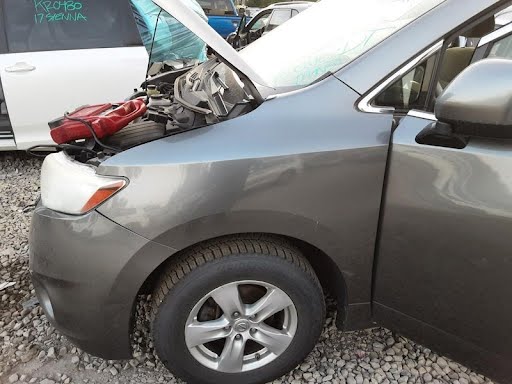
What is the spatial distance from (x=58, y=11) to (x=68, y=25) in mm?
148

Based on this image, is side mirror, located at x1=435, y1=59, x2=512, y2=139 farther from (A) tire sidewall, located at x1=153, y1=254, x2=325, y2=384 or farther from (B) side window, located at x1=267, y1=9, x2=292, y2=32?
(B) side window, located at x1=267, y1=9, x2=292, y2=32

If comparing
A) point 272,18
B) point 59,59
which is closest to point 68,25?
point 59,59

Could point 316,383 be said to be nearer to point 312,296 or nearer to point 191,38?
point 312,296

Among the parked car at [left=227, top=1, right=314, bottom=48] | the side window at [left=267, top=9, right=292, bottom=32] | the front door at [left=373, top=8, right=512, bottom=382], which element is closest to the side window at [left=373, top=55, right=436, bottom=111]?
the front door at [left=373, top=8, right=512, bottom=382]

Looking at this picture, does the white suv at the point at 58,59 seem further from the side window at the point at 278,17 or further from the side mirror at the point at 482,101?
the side window at the point at 278,17

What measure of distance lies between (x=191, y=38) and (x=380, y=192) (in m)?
2.87

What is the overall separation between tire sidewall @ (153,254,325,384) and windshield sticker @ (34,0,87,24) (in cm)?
342

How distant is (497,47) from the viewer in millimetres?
2117

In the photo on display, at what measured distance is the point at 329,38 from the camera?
1985 millimetres

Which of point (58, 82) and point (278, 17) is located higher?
point (278, 17)

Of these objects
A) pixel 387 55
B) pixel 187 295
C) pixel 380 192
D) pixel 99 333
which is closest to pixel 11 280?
pixel 99 333

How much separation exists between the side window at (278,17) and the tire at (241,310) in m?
7.09

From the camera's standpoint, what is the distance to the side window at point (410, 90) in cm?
165

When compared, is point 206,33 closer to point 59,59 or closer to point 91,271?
point 91,271
